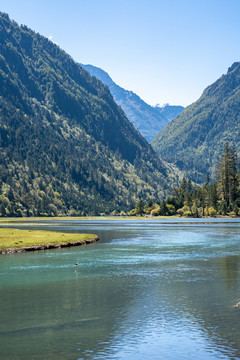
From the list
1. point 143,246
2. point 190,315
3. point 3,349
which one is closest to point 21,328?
point 3,349

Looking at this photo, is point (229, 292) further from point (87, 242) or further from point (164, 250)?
point (87, 242)

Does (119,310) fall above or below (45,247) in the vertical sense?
below

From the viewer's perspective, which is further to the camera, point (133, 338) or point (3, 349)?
point (133, 338)

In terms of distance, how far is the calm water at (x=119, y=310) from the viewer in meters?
29.5

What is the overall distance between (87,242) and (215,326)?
80358 millimetres

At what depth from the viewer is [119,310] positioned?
132 ft

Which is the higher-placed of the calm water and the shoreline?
the shoreline

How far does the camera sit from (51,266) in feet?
230

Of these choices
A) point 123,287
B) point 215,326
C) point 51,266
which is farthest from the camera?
point 51,266

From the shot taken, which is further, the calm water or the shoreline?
the shoreline

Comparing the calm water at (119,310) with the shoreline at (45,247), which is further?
the shoreline at (45,247)

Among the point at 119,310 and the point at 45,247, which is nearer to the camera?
the point at 119,310

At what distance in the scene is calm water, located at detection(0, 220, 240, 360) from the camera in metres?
29.5

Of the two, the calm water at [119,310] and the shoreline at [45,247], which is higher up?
the shoreline at [45,247]
